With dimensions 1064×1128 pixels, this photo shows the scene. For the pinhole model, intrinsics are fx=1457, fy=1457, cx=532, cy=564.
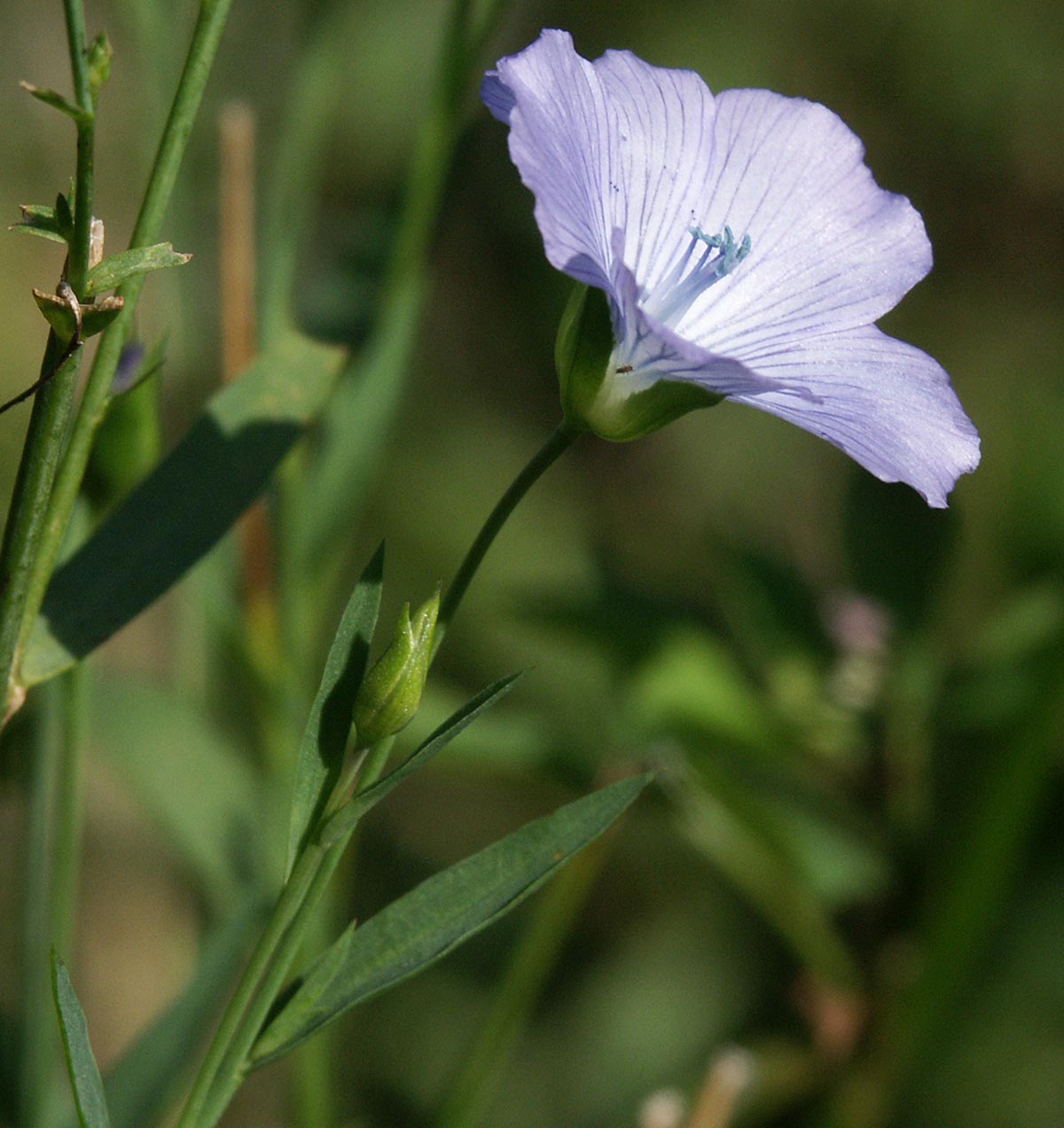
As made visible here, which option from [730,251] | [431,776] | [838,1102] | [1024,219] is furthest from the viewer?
[1024,219]

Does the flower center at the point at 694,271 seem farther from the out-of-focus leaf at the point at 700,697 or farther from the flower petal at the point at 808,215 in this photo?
the out-of-focus leaf at the point at 700,697

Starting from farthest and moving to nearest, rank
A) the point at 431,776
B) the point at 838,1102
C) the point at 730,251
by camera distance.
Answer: the point at 431,776, the point at 838,1102, the point at 730,251

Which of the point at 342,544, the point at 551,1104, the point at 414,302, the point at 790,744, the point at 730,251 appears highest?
the point at 730,251

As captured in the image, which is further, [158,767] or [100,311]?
[158,767]

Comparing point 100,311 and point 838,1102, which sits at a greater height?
point 100,311

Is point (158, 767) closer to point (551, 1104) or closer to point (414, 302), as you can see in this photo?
point (414, 302)

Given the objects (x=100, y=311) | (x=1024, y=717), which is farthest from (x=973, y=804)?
(x=100, y=311)
